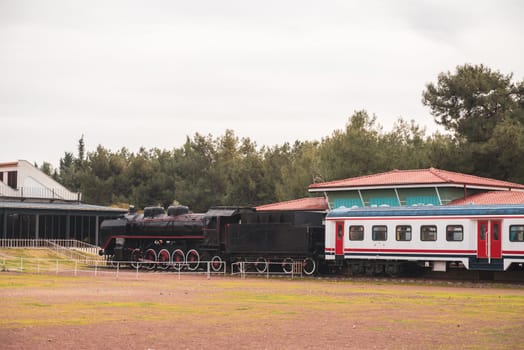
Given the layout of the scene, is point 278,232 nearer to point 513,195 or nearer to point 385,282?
point 385,282

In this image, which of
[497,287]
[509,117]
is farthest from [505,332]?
[509,117]

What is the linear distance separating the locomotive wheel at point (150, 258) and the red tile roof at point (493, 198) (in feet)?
59.2

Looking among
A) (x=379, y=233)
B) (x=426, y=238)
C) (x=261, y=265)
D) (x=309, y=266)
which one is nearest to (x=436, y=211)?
(x=426, y=238)

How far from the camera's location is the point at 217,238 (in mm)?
48688

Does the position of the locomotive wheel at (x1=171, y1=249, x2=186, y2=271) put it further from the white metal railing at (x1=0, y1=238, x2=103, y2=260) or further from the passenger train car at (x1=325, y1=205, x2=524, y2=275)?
the white metal railing at (x1=0, y1=238, x2=103, y2=260)

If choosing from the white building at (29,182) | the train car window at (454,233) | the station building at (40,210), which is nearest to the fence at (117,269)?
the train car window at (454,233)

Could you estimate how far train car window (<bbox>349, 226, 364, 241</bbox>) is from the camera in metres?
42.0

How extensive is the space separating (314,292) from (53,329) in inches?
549

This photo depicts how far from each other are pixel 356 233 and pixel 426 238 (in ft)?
13.6

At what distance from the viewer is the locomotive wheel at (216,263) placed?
158ft

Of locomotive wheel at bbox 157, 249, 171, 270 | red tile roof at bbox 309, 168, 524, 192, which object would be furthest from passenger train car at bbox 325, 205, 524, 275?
locomotive wheel at bbox 157, 249, 171, 270

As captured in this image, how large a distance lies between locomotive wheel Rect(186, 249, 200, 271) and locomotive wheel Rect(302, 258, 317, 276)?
7.41 meters

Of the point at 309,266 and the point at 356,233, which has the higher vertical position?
the point at 356,233

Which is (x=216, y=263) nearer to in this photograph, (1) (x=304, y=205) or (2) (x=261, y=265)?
(2) (x=261, y=265)
